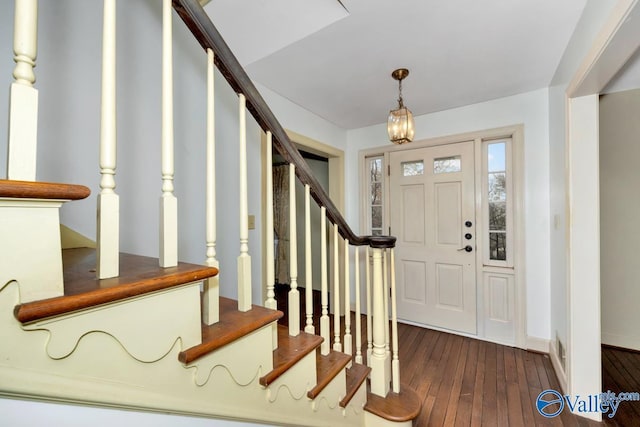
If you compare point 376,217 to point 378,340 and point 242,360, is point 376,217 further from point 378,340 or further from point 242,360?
point 242,360

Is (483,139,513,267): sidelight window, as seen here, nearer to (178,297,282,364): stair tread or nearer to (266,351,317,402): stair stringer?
(266,351,317,402): stair stringer

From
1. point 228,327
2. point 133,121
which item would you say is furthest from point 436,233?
point 133,121

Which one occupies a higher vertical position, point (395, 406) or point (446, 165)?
point (446, 165)

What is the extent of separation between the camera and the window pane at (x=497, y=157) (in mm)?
2563

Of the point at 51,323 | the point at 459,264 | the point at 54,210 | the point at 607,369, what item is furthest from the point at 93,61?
the point at 607,369

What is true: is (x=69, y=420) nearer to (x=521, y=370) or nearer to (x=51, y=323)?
(x=51, y=323)

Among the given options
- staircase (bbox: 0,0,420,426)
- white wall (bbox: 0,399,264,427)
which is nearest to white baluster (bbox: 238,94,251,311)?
staircase (bbox: 0,0,420,426)

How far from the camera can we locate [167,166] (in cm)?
62

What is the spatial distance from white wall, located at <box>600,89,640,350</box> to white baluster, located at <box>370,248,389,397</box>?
236 centimetres

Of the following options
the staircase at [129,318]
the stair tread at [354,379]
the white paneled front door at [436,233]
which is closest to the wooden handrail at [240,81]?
the staircase at [129,318]

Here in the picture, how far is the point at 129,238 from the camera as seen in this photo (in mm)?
1127

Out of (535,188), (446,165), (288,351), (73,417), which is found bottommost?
(288,351)

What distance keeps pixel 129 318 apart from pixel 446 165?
9.72 ft

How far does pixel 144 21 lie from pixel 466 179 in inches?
110
